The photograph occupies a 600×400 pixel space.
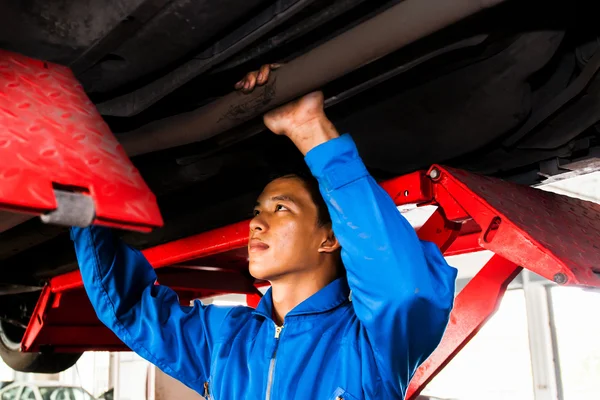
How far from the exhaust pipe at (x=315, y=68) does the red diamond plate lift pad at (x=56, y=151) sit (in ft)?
0.76

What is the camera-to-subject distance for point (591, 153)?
4.54 ft

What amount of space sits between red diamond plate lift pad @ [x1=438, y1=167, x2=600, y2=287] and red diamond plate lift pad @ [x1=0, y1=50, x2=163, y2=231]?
2.21ft

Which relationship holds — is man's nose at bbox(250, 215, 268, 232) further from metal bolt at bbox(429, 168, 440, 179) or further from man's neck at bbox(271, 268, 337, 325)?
metal bolt at bbox(429, 168, 440, 179)

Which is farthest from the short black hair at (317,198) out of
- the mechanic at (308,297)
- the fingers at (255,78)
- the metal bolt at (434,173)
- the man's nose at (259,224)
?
the fingers at (255,78)

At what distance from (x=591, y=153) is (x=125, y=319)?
1252 millimetres

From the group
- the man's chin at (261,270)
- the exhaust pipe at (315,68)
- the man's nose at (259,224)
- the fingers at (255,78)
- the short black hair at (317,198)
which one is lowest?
the man's chin at (261,270)

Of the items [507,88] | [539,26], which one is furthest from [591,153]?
[539,26]

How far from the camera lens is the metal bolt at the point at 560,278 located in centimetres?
A: 100

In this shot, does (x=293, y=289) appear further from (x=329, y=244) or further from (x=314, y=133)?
(x=314, y=133)

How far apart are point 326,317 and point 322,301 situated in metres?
0.04

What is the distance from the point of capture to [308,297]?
1267 mm

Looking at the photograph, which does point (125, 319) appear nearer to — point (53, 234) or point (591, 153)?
point (53, 234)

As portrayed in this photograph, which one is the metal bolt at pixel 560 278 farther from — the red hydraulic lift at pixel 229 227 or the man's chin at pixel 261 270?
the man's chin at pixel 261 270

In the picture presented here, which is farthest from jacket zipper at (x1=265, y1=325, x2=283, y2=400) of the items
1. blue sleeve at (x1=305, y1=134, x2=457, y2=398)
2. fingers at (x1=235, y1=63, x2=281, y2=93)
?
fingers at (x1=235, y1=63, x2=281, y2=93)
